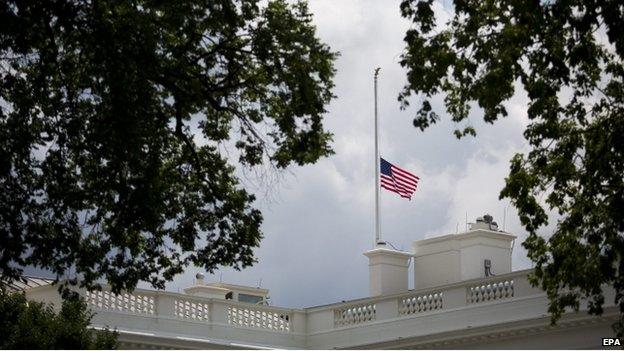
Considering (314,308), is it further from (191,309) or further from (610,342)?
(610,342)

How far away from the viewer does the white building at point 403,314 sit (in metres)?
40.4

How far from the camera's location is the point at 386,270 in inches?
1810

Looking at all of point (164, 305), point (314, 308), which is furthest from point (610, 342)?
point (164, 305)

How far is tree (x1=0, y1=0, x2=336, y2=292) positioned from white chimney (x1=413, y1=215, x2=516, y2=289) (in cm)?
1886

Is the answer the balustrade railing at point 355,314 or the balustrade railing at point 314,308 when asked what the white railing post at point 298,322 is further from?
the balustrade railing at point 355,314

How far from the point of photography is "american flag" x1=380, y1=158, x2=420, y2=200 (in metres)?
48.4

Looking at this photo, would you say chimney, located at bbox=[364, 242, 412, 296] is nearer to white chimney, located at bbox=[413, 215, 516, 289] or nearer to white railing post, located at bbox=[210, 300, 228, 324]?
white chimney, located at bbox=[413, 215, 516, 289]

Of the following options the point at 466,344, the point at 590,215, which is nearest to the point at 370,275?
the point at 466,344

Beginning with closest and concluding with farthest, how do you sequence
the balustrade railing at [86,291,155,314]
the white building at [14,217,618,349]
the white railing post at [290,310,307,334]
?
the white building at [14,217,618,349] → the balustrade railing at [86,291,155,314] → the white railing post at [290,310,307,334]

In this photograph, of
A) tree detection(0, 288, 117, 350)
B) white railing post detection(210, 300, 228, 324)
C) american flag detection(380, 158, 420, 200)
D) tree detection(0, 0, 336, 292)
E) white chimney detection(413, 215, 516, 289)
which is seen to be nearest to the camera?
tree detection(0, 0, 336, 292)

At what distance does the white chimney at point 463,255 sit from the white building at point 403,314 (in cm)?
3

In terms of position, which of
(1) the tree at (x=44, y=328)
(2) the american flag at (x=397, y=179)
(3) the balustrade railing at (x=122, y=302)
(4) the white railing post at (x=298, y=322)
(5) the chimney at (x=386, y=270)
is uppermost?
(2) the american flag at (x=397, y=179)

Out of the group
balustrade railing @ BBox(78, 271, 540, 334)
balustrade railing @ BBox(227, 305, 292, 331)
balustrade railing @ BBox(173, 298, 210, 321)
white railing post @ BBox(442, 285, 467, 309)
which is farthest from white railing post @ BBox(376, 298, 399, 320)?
balustrade railing @ BBox(173, 298, 210, 321)

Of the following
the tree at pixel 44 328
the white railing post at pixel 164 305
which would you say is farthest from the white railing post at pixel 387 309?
the tree at pixel 44 328
